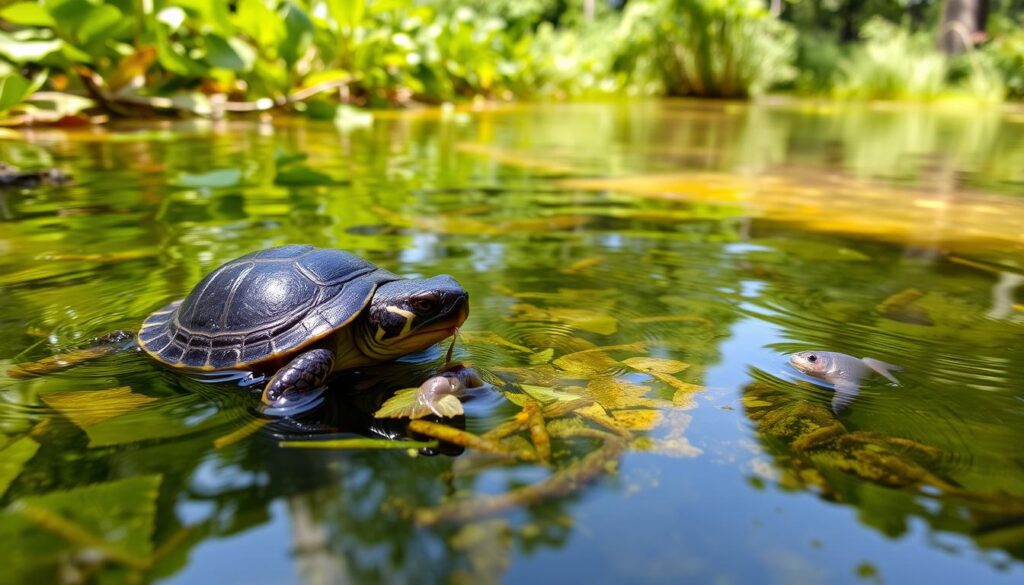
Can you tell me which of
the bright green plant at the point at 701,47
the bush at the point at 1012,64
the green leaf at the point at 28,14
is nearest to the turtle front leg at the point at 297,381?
the green leaf at the point at 28,14

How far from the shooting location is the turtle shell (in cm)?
166

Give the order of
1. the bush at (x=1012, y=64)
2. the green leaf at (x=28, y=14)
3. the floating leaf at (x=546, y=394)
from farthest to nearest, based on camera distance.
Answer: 1. the bush at (x=1012, y=64)
2. the green leaf at (x=28, y=14)
3. the floating leaf at (x=546, y=394)

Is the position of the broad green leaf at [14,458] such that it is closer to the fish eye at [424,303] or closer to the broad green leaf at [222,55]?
the fish eye at [424,303]

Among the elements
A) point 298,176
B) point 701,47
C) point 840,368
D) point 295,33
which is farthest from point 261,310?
point 701,47

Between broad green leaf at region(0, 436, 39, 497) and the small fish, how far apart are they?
5.00 ft

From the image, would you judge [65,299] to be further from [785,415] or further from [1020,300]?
[1020,300]

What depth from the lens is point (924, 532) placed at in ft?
3.46

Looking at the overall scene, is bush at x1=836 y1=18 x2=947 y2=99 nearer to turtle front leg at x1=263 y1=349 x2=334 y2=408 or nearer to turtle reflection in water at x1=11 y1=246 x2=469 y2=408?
turtle reflection in water at x1=11 y1=246 x2=469 y2=408

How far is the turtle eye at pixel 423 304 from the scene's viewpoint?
5.39ft

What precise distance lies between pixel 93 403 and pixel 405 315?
648mm

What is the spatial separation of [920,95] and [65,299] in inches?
795

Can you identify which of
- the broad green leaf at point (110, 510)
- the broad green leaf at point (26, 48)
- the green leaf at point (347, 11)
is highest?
the green leaf at point (347, 11)

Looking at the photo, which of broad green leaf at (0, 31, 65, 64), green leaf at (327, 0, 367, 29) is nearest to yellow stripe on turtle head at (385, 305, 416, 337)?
broad green leaf at (0, 31, 65, 64)

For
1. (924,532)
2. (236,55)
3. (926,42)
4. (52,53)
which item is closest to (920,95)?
(926,42)
